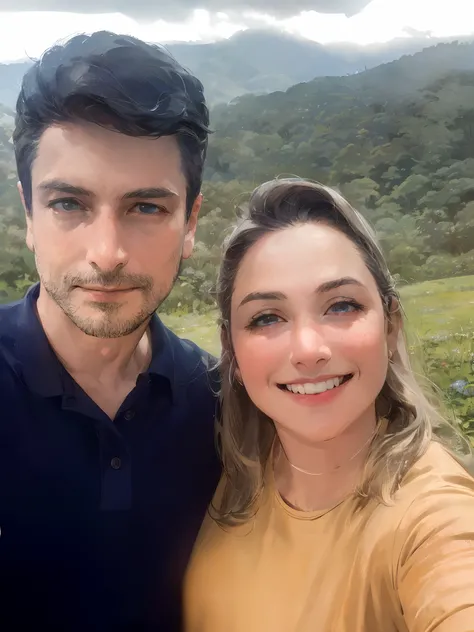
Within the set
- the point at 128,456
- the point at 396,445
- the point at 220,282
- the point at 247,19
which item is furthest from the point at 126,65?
the point at 396,445

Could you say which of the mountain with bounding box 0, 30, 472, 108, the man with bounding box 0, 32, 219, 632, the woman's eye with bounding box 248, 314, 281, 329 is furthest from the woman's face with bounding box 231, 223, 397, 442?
the mountain with bounding box 0, 30, 472, 108

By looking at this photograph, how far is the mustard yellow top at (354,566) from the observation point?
0.83m

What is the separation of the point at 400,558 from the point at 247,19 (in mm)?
1377

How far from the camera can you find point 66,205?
1.11 m

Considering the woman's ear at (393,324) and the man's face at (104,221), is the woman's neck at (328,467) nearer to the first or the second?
the woman's ear at (393,324)

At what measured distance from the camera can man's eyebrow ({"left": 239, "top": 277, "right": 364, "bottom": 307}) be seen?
103cm

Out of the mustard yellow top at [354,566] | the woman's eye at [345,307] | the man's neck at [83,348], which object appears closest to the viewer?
the mustard yellow top at [354,566]

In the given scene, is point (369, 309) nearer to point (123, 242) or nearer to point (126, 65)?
point (123, 242)

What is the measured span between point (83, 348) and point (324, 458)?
532 millimetres

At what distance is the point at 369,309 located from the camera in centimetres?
105

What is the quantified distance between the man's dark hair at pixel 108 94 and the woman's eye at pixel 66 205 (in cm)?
8

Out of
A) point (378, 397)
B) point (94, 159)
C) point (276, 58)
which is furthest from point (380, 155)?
point (94, 159)

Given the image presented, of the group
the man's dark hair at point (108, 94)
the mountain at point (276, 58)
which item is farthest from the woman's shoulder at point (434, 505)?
the mountain at point (276, 58)

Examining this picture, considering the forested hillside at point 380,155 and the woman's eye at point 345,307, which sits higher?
the forested hillside at point 380,155
